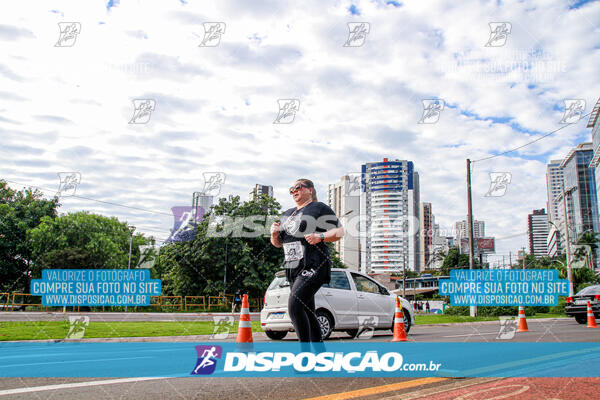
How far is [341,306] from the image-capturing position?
32.9ft

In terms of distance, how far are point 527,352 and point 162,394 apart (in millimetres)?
5008

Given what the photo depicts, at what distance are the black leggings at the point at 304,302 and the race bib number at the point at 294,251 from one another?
143 mm

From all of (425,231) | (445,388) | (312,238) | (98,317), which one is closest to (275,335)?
(445,388)

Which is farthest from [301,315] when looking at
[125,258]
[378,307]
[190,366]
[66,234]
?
[125,258]

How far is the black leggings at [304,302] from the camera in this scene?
12.8 ft

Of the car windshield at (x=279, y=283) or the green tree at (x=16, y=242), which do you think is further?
the green tree at (x=16, y=242)

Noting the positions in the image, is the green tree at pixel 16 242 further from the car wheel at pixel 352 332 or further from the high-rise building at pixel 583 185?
the high-rise building at pixel 583 185

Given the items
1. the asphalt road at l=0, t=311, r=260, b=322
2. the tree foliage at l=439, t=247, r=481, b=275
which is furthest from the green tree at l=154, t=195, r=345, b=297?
the tree foliage at l=439, t=247, r=481, b=275

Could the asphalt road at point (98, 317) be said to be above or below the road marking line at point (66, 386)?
below

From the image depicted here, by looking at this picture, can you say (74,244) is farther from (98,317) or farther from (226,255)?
(98,317)

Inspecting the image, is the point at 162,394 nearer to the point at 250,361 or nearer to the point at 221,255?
the point at 250,361

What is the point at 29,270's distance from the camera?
4741cm

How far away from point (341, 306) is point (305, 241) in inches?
253

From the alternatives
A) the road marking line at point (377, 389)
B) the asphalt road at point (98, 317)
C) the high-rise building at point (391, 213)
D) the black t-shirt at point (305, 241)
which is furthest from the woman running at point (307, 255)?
the high-rise building at point (391, 213)
